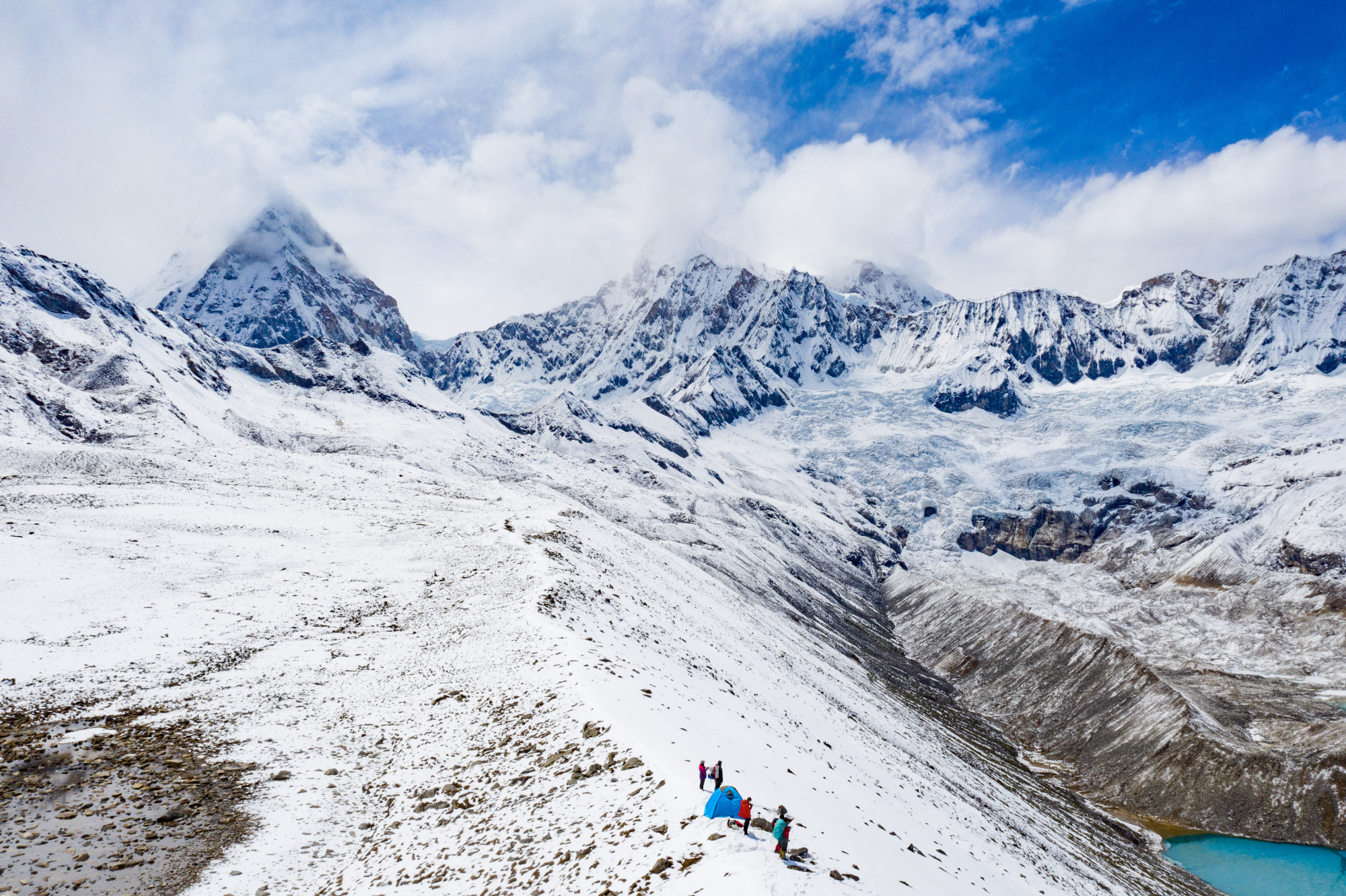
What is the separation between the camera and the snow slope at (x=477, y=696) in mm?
15812

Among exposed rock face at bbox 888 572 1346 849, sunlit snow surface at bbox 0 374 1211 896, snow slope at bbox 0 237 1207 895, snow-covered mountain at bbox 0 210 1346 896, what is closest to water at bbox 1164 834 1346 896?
exposed rock face at bbox 888 572 1346 849

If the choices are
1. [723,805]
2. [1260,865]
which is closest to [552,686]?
[723,805]

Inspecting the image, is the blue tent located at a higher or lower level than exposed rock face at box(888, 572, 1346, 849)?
higher

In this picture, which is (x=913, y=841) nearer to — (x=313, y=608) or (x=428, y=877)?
(x=428, y=877)

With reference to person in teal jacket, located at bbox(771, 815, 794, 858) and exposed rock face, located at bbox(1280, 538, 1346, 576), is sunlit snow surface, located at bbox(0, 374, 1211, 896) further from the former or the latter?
exposed rock face, located at bbox(1280, 538, 1346, 576)

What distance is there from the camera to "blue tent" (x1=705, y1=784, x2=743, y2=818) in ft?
46.6

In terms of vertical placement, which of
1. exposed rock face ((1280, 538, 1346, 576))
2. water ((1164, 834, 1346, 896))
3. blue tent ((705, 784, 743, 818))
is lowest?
water ((1164, 834, 1346, 896))

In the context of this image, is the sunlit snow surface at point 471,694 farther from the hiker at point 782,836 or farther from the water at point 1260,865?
the water at point 1260,865

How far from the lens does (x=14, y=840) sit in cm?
1562

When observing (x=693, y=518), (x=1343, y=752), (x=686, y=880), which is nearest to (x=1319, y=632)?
(x=1343, y=752)

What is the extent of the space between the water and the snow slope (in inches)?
Answer: 304

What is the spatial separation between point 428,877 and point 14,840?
409 inches

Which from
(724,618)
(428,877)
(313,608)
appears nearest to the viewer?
(428,877)

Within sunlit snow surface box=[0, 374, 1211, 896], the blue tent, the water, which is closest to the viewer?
the blue tent
